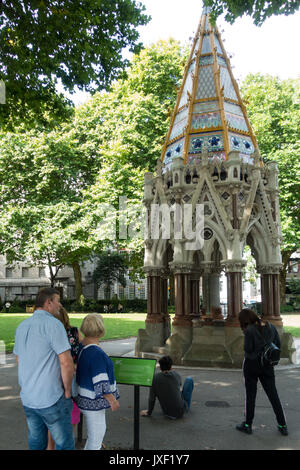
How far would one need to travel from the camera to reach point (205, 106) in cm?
1176

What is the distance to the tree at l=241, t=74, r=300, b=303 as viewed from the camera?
25.2 m

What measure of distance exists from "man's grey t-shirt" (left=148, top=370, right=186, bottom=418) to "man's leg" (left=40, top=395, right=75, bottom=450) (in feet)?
8.92

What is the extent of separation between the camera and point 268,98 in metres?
27.4

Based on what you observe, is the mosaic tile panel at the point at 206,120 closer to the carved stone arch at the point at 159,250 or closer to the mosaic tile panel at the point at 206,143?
the mosaic tile panel at the point at 206,143

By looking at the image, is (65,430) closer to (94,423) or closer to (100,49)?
(94,423)

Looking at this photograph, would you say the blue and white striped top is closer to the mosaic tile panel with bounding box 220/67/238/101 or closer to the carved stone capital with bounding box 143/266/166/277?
the carved stone capital with bounding box 143/266/166/277

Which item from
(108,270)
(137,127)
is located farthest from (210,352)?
(108,270)

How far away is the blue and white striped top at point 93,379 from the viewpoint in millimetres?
3818

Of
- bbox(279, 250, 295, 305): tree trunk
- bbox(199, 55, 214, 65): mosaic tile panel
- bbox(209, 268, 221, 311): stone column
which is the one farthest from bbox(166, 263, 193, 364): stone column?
bbox(279, 250, 295, 305): tree trunk

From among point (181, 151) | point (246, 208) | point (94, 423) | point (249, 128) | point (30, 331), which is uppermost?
point (249, 128)

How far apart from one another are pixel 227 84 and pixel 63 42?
520cm

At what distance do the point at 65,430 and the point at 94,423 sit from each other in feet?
1.30

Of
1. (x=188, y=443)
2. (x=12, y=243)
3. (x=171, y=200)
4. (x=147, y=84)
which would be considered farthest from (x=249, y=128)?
(x=12, y=243)

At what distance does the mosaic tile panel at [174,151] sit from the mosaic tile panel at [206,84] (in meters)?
1.50
